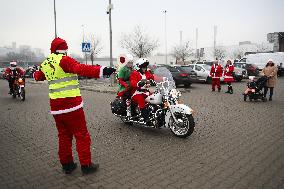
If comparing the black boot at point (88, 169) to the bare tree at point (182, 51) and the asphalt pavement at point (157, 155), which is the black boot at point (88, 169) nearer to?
the asphalt pavement at point (157, 155)

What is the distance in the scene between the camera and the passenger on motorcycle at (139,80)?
7004mm

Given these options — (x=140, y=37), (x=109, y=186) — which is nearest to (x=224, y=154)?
(x=109, y=186)

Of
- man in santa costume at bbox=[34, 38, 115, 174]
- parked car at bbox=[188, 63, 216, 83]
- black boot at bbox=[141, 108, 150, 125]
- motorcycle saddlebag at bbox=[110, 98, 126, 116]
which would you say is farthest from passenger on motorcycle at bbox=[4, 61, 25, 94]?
parked car at bbox=[188, 63, 216, 83]

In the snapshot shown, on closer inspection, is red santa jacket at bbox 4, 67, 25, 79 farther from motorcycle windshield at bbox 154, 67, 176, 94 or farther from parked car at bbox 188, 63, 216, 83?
parked car at bbox 188, 63, 216, 83

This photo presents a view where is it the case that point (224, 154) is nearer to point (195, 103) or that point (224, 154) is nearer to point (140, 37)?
point (195, 103)

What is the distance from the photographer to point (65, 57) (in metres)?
4.47

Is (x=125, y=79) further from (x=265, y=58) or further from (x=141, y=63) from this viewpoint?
(x=265, y=58)

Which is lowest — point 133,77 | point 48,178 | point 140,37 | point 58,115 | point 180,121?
point 48,178

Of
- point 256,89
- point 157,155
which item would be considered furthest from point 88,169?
point 256,89

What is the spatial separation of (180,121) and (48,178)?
3174mm

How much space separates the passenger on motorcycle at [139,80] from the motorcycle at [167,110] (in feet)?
0.37

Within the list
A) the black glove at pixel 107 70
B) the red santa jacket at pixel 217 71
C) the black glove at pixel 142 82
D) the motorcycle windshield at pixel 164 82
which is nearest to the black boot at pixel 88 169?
the black glove at pixel 107 70

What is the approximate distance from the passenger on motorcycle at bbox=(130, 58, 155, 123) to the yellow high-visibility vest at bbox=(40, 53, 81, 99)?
249 cm

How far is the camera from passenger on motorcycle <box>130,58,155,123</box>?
23.0 ft
